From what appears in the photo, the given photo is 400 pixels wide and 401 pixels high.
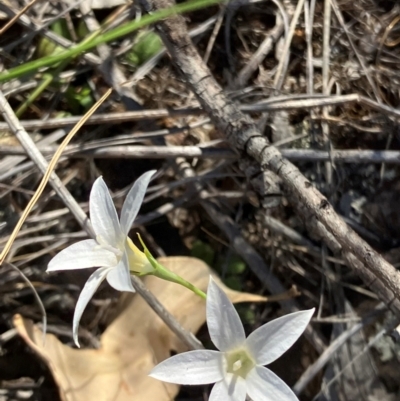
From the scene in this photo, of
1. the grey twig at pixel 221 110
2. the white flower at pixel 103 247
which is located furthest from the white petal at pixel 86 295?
the grey twig at pixel 221 110

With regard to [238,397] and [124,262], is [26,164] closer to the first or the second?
[124,262]

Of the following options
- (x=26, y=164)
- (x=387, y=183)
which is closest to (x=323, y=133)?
(x=387, y=183)

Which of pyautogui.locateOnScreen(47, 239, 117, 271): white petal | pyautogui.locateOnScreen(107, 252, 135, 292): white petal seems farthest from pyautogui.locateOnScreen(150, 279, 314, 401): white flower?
pyautogui.locateOnScreen(47, 239, 117, 271): white petal

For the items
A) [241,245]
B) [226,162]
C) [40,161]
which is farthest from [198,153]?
[40,161]

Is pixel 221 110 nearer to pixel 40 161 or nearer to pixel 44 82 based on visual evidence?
pixel 40 161

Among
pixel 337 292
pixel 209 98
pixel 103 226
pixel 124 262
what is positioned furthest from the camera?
pixel 337 292

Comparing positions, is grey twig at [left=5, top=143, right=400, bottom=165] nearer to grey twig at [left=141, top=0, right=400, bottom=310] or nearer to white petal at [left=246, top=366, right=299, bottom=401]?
grey twig at [left=141, top=0, right=400, bottom=310]
